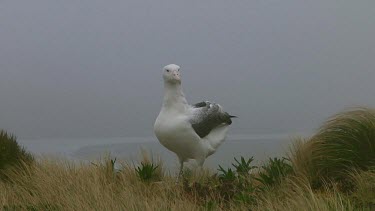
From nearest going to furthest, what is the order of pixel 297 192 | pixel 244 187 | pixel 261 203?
pixel 261 203
pixel 297 192
pixel 244 187

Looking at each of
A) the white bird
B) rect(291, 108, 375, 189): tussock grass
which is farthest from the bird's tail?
rect(291, 108, 375, 189): tussock grass

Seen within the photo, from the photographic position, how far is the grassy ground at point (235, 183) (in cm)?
717

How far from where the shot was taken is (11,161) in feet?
35.3

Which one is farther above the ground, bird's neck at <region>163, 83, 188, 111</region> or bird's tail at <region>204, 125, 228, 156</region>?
bird's neck at <region>163, 83, 188, 111</region>

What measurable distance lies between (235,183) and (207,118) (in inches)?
56.4

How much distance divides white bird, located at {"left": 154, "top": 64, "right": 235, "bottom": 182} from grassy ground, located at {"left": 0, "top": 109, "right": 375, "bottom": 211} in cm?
37

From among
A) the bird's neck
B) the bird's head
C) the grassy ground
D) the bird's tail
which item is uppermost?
the bird's head

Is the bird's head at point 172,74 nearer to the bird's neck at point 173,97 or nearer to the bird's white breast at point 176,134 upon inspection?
the bird's neck at point 173,97

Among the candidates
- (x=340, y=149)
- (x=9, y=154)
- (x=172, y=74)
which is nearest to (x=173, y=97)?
(x=172, y=74)

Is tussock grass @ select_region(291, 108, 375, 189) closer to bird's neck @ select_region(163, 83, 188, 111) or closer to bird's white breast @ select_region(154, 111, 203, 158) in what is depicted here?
bird's white breast @ select_region(154, 111, 203, 158)

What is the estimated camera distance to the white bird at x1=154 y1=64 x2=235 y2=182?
8.82 meters

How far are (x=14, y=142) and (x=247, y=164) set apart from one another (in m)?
4.68

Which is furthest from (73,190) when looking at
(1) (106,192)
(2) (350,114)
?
(2) (350,114)

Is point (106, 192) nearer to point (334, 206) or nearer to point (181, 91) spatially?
point (181, 91)
